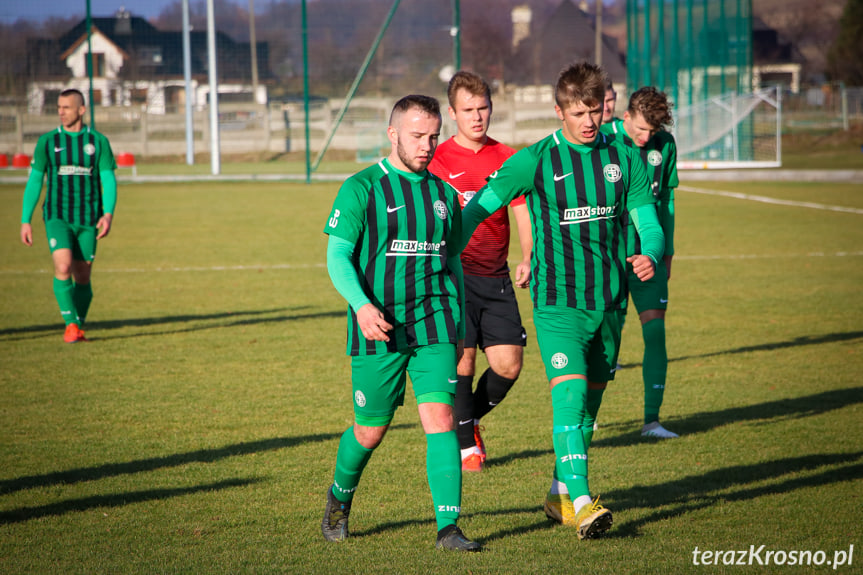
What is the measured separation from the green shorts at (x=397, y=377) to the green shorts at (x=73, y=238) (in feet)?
19.3

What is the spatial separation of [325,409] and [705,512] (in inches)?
118

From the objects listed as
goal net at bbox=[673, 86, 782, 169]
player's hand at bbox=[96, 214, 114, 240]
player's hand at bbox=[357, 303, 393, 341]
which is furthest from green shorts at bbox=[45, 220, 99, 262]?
goal net at bbox=[673, 86, 782, 169]

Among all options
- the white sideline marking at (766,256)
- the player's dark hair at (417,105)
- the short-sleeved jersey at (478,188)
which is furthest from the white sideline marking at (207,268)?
the player's dark hair at (417,105)

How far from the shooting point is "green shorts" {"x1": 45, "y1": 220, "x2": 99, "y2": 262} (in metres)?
9.06

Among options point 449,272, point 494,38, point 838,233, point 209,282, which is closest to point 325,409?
point 449,272

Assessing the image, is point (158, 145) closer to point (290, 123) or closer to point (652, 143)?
point (290, 123)

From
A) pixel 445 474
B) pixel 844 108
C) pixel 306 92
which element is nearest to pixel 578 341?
pixel 445 474

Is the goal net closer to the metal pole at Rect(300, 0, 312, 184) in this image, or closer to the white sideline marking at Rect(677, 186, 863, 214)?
the white sideline marking at Rect(677, 186, 863, 214)

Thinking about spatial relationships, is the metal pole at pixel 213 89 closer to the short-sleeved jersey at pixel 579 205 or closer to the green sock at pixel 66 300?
the green sock at pixel 66 300

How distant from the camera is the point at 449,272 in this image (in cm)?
416

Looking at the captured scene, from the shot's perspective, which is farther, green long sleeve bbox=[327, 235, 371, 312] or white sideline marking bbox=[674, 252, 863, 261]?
white sideline marking bbox=[674, 252, 863, 261]

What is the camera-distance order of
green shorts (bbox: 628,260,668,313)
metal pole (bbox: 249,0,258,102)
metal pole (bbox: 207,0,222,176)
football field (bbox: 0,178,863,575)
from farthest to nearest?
metal pole (bbox: 207,0,222,176), metal pole (bbox: 249,0,258,102), green shorts (bbox: 628,260,668,313), football field (bbox: 0,178,863,575)

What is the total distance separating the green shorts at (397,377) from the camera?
4.00m

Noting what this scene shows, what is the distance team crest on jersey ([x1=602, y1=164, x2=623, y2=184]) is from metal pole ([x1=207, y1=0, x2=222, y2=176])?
89.8 ft
